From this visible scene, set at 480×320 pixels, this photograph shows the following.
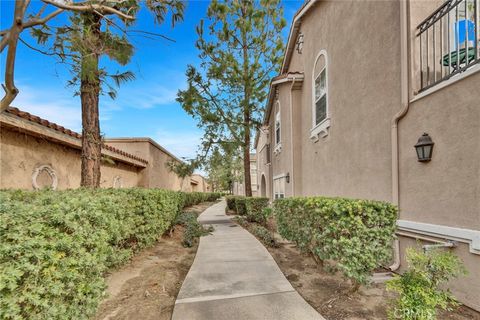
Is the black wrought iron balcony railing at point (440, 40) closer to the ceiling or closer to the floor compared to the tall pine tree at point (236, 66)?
closer to the floor

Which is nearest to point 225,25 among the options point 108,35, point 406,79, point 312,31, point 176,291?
point 312,31

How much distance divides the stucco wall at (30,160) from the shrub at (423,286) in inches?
261

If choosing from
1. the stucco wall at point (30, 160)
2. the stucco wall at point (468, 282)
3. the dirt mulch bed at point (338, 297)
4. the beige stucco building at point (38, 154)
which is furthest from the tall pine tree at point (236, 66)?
the stucco wall at point (468, 282)

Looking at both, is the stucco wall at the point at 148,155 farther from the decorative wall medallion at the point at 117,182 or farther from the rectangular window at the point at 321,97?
the rectangular window at the point at 321,97

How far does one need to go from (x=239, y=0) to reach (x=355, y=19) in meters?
11.6

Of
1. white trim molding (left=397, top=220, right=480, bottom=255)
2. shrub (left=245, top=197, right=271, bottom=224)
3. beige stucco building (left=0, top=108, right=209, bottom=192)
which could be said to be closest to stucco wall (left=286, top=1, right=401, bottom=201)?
white trim molding (left=397, top=220, right=480, bottom=255)

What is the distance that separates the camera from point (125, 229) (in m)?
5.00

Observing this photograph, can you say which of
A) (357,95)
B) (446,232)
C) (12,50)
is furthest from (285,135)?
(12,50)

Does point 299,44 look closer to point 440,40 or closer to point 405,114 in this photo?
point 440,40

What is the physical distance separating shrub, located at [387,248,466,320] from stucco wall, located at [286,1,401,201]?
2503 mm

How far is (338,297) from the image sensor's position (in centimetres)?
390

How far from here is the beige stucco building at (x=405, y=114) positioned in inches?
138

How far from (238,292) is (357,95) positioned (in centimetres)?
521

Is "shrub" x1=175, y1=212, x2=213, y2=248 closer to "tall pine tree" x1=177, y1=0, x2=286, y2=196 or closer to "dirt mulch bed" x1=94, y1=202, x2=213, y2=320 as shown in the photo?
"dirt mulch bed" x1=94, y1=202, x2=213, y2=320
